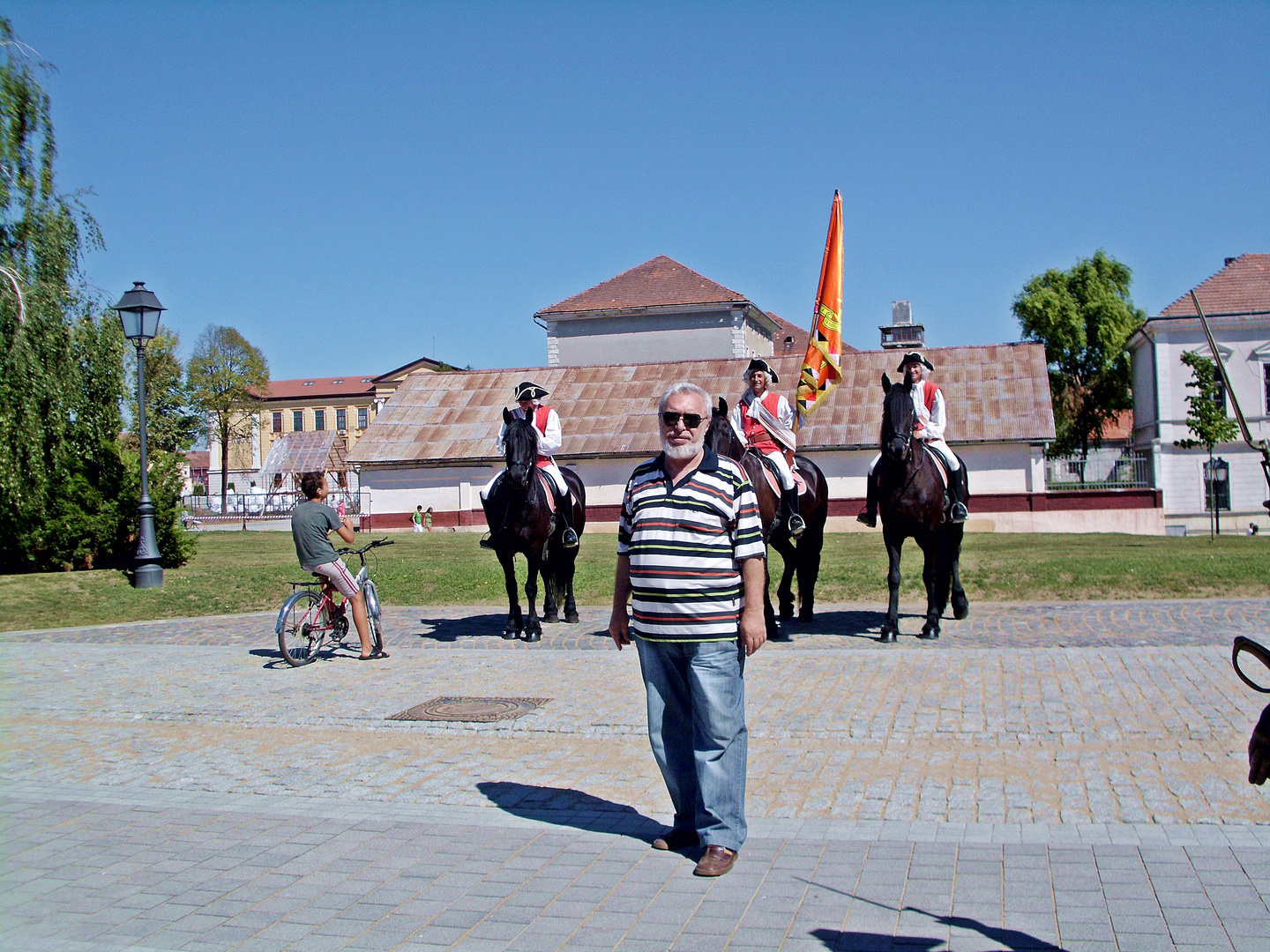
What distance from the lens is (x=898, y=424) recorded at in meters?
11.8

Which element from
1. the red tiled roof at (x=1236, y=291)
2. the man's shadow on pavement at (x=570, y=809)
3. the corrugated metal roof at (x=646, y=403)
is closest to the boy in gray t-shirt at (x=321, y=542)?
the man's shadow on pavement at (x=570, y=809)

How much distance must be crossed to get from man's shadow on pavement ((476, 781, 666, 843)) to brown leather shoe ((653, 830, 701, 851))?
16 cm

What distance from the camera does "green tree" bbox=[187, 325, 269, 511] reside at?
7512 centimetres

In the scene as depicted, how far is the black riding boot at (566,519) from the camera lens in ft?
43.5

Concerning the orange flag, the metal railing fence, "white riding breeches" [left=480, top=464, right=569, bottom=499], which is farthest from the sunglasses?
the metal railing fence

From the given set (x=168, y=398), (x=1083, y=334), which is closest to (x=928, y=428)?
(x=1083, y=334)

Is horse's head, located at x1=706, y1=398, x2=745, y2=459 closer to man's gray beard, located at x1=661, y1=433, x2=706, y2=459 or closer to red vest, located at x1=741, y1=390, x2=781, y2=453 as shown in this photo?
red vest, located at x1=741, y1=390, x2=781, y2=453

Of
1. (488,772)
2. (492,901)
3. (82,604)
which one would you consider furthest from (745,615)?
(82,604)

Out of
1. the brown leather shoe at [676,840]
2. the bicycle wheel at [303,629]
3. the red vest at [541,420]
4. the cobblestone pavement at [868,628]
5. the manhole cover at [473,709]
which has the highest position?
the red vest at [541,420]

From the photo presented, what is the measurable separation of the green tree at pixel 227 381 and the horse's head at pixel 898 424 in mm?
68094

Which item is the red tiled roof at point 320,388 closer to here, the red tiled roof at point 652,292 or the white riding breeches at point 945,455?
the red tiled roof at point 652,292

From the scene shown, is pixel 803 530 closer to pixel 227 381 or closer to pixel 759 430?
pixel 759 430

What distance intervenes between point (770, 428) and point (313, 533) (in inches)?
200

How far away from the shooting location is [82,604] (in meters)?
17.3
